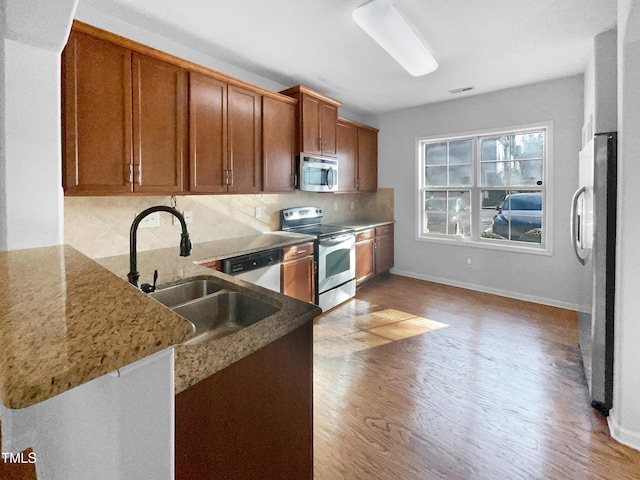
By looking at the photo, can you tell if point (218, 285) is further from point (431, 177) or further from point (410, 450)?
point (431, 177)

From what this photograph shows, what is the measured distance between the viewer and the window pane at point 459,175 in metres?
4.57

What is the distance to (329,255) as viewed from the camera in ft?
12.2

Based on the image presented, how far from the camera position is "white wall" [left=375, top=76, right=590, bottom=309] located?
3.75 meters

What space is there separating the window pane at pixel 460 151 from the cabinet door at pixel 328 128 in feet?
5.71

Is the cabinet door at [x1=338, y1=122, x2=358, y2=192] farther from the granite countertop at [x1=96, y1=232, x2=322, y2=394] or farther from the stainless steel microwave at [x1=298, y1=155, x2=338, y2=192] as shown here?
the granite countertop at [x1=96, y1=232, x2=322, y2=394]

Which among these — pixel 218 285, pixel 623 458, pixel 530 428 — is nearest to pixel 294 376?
pixel 218 285

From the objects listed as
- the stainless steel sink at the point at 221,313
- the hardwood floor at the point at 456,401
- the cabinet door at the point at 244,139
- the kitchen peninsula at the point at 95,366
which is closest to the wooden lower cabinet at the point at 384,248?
the hardwood floor at the point at 456,401

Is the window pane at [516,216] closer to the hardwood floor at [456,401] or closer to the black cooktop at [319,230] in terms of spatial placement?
the hardwood floor at [456,401]

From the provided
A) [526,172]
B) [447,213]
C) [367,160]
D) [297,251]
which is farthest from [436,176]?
[297,251]

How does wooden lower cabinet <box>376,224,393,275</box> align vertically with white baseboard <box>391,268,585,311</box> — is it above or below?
above

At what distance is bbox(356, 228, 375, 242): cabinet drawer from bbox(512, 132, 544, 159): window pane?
2025 millimetres

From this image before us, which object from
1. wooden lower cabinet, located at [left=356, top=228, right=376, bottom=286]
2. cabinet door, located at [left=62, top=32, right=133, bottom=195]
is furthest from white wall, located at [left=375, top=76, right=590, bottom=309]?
cabinet door, located at [left=62, top=32, right=133, bottom=195]

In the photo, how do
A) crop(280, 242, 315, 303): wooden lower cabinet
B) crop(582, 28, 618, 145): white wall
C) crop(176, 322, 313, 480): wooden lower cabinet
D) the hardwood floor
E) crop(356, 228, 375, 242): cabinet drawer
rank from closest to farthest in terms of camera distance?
crop(176, 322, 313, 480): wooden lower cabinet, the hardwood floor, crop(582, 28, 618, 145): white wall, crop(280, 242, 315, 303): wooden lower cabinet, crop(356, 228, 375, 242): cabinet drawer

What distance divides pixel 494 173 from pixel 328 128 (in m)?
2.25
